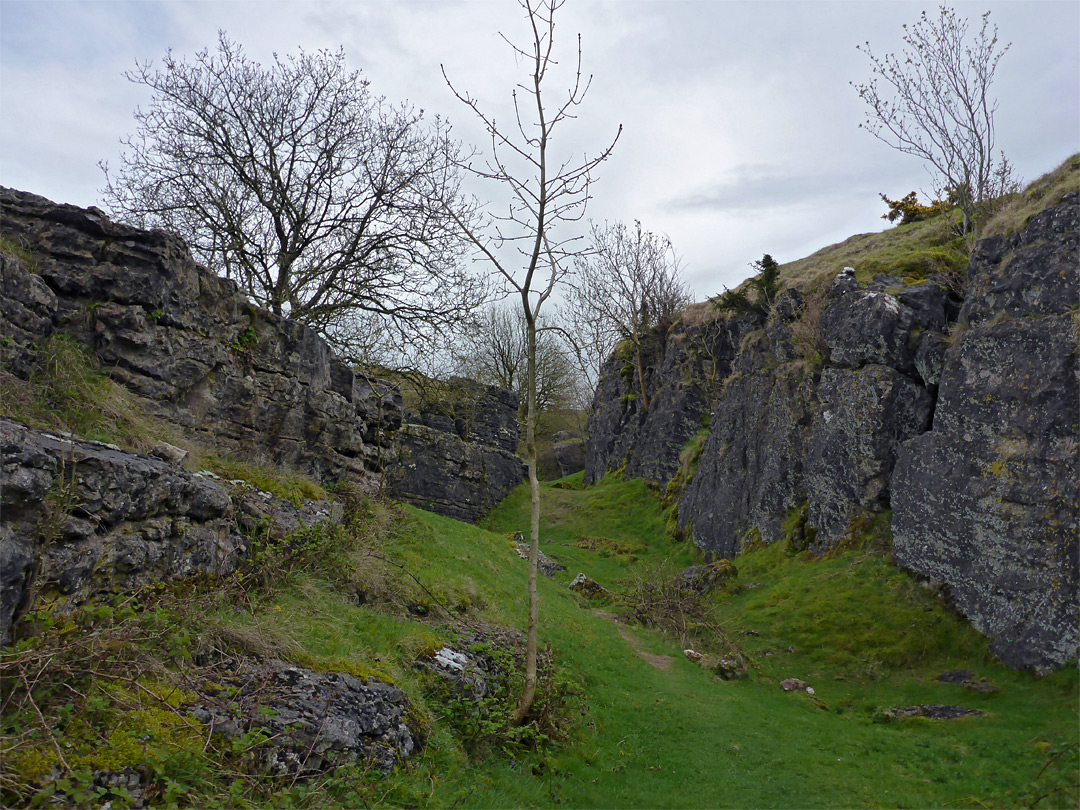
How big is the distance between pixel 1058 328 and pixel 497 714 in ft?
46.1

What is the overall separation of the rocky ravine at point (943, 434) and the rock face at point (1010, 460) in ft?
0.09

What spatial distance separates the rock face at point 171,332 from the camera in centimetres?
880

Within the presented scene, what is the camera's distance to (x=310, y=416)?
13.6 meters

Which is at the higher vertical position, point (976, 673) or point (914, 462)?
point (914, 462)

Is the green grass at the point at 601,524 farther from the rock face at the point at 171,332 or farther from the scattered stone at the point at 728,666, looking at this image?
the rock face at the point at 171,332

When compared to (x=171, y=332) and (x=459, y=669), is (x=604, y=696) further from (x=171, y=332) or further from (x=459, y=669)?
(x=171, y=332)

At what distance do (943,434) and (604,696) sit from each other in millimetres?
10759

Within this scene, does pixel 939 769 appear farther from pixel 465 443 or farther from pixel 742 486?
pixel 465 443

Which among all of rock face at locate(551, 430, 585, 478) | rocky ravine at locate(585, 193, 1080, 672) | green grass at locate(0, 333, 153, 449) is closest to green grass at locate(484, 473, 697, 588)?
rocky ravine at locate(585, 193, 1080, 672)

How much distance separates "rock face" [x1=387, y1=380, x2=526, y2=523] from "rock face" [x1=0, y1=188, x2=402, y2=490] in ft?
38.8

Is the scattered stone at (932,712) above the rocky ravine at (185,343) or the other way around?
the other way around

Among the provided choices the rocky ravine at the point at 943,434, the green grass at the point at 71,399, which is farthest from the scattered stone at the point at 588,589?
the green grass at the point at 71,399

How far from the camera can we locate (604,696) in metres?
10.5

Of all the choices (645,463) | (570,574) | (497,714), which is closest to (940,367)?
(570,574)
